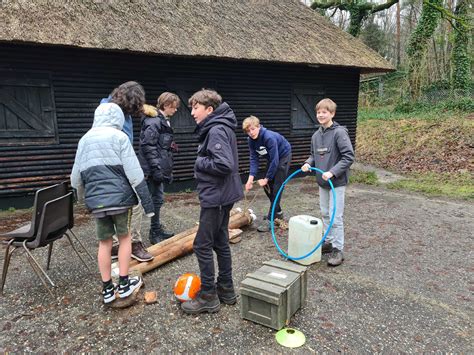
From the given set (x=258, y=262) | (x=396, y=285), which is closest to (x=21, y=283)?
(x=258, y=262)

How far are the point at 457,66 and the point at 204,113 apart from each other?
20004 mm

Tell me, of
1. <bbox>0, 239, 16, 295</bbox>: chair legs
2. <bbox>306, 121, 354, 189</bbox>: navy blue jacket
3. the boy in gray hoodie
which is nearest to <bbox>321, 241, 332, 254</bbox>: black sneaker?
the boy in gray hoodie

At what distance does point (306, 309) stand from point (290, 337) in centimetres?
48

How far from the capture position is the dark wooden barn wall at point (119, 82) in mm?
6395

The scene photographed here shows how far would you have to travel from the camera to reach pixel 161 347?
2.60 metres

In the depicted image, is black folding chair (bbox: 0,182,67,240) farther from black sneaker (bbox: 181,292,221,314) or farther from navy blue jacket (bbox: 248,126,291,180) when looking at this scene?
navy blue jacket (bbox: 248,126,291,180)

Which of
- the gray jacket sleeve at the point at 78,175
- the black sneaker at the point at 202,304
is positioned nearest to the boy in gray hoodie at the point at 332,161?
the black sneaker at the point at 202,304

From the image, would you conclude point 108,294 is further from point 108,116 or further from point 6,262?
point 108,116

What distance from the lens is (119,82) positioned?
7.29m

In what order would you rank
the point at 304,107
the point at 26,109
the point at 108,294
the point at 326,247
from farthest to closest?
the point at 304,107 < the point at 26,109 < the point at 326,247 < the point at 108,294

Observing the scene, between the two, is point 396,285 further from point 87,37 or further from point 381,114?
point 381,114

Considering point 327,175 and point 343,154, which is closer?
point 327,175

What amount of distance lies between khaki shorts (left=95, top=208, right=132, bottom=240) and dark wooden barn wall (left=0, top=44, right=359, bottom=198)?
4.51 meters

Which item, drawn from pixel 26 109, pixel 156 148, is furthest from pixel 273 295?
pixel 26 109
